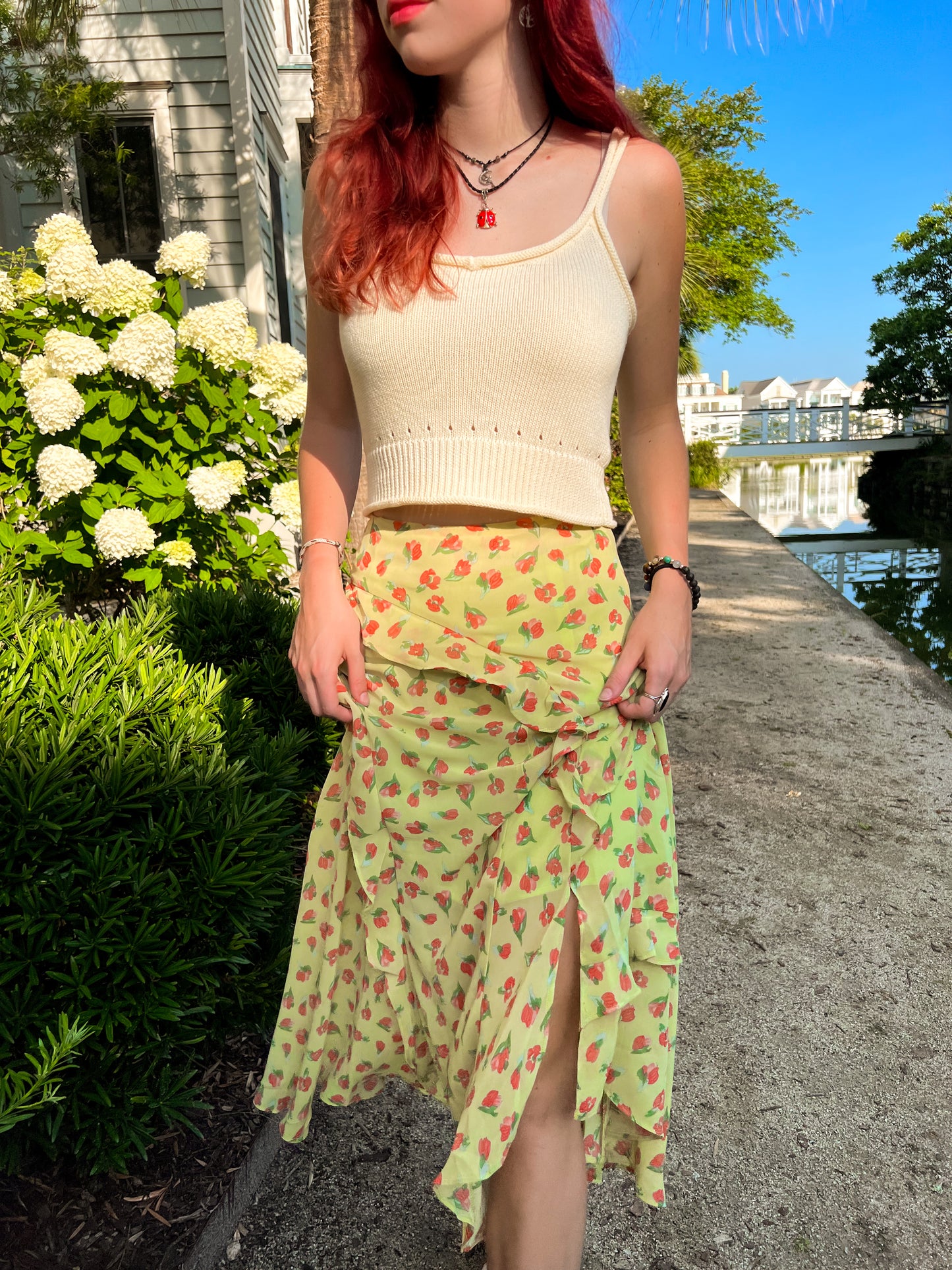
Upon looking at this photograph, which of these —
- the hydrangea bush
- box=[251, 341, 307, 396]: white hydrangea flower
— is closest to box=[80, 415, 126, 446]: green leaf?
the hydrangea bush

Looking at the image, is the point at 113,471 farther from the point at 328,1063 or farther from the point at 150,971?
the point at 328,1063

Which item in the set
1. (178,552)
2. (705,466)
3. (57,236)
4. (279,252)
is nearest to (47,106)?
(279,252)

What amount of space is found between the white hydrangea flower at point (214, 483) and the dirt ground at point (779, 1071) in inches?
69.4

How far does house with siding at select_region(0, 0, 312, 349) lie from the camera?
755 centimetres

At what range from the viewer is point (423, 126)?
1.50 meters

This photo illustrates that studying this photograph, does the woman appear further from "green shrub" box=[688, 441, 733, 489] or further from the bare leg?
"green shrub" box=[688, 441, 733, 489]

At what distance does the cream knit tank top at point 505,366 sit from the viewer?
1.33m

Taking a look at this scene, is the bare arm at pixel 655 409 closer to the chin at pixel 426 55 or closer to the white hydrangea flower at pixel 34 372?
the chin at pixel 426 55

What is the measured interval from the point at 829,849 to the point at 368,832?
2.80 metres

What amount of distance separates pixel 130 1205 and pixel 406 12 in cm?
206

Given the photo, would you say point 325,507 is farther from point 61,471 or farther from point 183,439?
point 183,439

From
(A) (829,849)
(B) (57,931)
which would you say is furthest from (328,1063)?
(A) (829,849)

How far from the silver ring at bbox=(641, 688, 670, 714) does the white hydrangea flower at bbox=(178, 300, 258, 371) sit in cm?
251

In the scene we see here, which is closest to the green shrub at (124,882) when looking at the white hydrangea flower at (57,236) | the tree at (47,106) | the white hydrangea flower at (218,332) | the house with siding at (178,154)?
the white hydrangea flower at (218,332)
